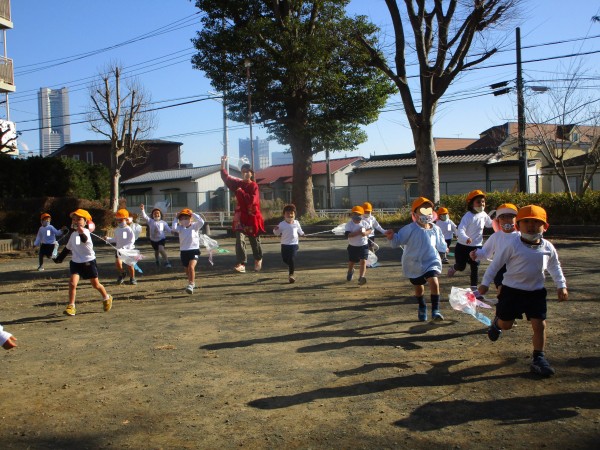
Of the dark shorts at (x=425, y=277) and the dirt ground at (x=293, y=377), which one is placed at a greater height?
the dark shorts at (x=425, y=277)

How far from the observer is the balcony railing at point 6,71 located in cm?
2589

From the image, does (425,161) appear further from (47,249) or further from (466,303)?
(466,303)

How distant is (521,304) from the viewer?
5129 millimetres

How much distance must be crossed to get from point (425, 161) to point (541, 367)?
1341cm

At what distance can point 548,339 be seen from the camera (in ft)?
19.5

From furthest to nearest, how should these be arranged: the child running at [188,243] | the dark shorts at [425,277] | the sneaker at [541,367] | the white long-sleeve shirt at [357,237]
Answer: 1. the white long-sleeve shirt at [357,237]
2. the child running at [188,243]
3. the dark shorts at [425,277]
4. the sneaker at [541,367]

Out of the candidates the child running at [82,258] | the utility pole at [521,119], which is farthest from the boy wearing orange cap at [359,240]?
the utility pole at [521,119]

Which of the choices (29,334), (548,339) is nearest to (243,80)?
(29,334)

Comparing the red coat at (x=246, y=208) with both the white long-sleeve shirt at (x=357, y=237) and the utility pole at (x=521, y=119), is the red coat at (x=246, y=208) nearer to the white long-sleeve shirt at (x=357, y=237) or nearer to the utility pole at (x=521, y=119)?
the white long-sleeve shirt at (x=357, y=237)

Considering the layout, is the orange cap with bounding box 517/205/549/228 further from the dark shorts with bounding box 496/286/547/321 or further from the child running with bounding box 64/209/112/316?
the child running with bounding box 64/209/112/316

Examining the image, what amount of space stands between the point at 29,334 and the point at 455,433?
564cm

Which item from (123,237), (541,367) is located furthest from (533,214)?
(123,237)

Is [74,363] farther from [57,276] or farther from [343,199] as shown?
[343,199]

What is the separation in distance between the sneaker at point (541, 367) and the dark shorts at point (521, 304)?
0.37 metres
